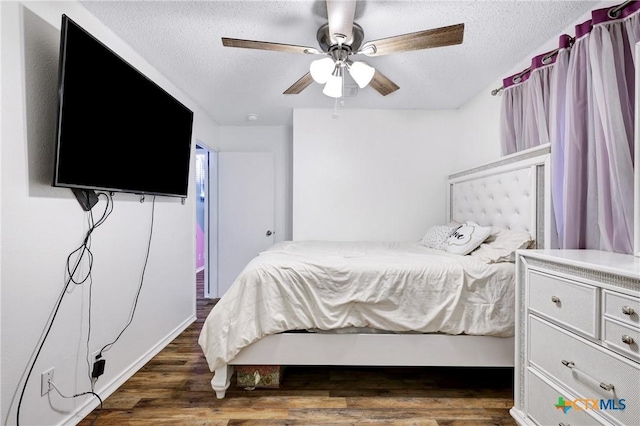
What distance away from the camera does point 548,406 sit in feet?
4.40

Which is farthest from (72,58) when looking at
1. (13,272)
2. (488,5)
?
(488,5)

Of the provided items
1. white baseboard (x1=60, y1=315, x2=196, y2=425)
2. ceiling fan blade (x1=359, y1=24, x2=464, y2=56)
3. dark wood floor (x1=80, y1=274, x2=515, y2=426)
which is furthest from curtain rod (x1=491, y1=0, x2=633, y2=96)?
white baseboard (x1=60, y1=315, x2=196, y2=425)

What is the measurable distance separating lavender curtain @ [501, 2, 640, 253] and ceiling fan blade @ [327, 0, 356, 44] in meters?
1.29

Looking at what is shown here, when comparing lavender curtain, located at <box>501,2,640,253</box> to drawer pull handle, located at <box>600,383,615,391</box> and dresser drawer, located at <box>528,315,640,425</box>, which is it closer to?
dresser drawer, located at <box>528,315,640,425</box>

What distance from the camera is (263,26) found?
1846 millimetres

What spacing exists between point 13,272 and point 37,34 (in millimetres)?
1111

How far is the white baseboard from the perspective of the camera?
1577mm

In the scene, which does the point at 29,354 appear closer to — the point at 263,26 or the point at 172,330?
the point at 172,330

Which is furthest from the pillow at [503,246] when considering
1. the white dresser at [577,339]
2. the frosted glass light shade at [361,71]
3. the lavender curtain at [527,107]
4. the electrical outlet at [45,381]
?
the electrical outlet at [45,381]

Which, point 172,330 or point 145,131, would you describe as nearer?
point 145,131

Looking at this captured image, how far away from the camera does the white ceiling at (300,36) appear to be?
Result: 65.8 inches

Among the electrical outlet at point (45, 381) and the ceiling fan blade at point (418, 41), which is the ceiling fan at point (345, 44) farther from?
the electrical outlet at point (45, 381)

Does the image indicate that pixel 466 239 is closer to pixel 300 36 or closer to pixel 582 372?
pixel 582 372

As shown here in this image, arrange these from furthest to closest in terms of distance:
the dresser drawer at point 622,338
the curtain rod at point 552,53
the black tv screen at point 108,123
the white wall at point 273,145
Answer: the white wall at point 273,145, the curtain rod at point 552,53, the black tv screen at point 108,123, the dresser drawer at point 622,338
